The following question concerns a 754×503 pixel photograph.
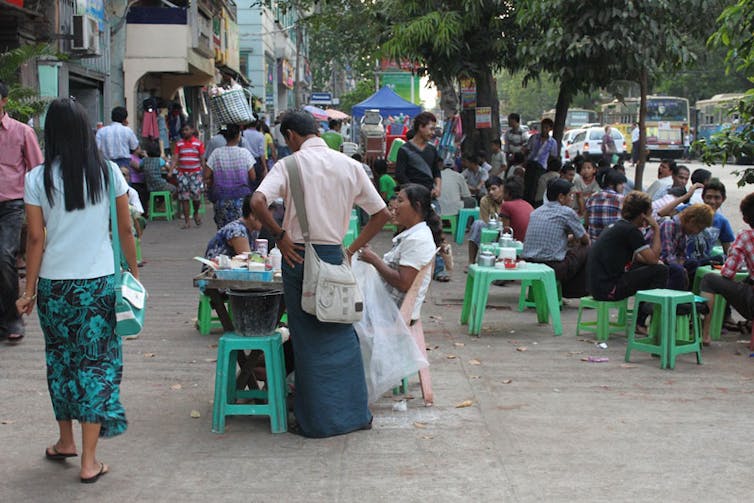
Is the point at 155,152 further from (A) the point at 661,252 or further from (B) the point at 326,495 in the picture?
(B) the point at 326,495

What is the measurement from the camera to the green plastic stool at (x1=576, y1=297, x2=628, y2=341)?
8.83 m

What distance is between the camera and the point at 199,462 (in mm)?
5379

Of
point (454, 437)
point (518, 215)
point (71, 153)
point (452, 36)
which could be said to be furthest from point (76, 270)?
point (452, 36)

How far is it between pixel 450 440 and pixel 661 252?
4.23 meters

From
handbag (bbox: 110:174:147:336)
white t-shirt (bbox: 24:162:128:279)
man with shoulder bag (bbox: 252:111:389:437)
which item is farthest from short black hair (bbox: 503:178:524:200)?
white t-shirt (bbox: 24:162:128:279)

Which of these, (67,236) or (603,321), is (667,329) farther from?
(67,236)

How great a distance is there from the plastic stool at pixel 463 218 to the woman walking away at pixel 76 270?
37.2 ft

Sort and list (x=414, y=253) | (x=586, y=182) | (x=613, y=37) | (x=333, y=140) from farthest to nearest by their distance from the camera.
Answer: (x=333, y=140) < (x=613, y=37) < (x=586, y=182) < (x=414, y=253)

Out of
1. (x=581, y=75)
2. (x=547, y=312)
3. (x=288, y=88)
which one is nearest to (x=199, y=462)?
(x=547, y=312)

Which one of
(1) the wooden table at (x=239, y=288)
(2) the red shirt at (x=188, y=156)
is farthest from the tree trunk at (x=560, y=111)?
(1) the wooden table at (x=239, y=288)

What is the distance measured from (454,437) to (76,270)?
2.30 m

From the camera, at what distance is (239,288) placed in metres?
6.70

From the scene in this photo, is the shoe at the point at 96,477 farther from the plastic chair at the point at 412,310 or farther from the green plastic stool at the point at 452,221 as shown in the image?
the green plastic stool at the point at 452,221

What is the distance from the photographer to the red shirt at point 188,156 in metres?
17.2
